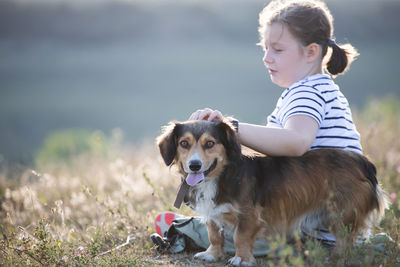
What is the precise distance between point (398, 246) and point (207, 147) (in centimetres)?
164

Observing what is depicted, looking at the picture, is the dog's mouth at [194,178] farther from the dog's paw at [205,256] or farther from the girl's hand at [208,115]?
the dog's paw at [205,256]

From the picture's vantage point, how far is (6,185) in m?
7.02

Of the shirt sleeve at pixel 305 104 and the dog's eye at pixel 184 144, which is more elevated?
the shirt sleeve at pixel 305 104

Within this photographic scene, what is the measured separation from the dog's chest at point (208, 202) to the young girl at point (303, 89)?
450mm

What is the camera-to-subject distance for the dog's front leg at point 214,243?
147 inches

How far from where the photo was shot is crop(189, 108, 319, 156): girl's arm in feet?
11.0

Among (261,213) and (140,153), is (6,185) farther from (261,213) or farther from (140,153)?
(261,213)

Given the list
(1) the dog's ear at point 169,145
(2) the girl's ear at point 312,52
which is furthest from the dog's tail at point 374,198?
(1) the dog's ear at point 169,145

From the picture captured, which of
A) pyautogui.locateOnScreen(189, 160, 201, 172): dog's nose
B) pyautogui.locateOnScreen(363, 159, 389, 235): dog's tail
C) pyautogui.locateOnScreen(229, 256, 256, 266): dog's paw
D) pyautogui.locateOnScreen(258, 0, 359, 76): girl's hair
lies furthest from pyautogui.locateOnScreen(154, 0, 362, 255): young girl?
pyautogui.locateOnScreen(229, 256, 256, 266): dog's paw

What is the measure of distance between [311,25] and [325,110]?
0.77 m

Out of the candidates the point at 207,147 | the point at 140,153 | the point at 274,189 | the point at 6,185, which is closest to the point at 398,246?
the point at 274,189

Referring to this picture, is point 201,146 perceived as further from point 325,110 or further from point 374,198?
point 374,198

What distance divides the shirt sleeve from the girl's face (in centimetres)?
30

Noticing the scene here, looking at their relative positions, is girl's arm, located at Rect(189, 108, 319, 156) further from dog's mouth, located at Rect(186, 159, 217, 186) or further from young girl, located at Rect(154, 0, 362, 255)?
dog's mouth, located at Rect(186, 159, 217, 186)
